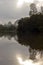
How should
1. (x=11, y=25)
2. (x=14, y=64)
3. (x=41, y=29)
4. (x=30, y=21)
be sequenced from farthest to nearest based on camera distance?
(x=11, y=25), (x=30, y=21), (x=41, y=29), (x=14, y=64)

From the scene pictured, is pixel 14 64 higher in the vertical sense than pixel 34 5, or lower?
lower

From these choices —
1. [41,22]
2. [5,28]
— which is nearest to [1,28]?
[5,28]

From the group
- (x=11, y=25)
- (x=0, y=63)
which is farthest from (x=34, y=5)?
(x=0, y=63)

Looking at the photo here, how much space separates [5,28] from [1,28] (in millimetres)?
1580

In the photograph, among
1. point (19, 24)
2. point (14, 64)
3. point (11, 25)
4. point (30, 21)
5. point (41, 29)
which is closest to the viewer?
point (14, 64)

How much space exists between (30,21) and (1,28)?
86.6ft

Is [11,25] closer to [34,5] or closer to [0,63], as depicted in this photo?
[34,5]

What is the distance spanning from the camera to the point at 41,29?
49.3 metres

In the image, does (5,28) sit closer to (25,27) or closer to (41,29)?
(25,27)

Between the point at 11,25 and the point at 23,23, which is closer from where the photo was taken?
the point at 23,23

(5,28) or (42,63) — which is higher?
(5,28)

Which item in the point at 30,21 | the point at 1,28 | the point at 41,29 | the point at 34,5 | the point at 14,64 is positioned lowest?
the point at 14,64

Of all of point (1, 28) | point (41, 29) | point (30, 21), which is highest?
point (1, 28)

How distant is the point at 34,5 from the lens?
58375 mm
